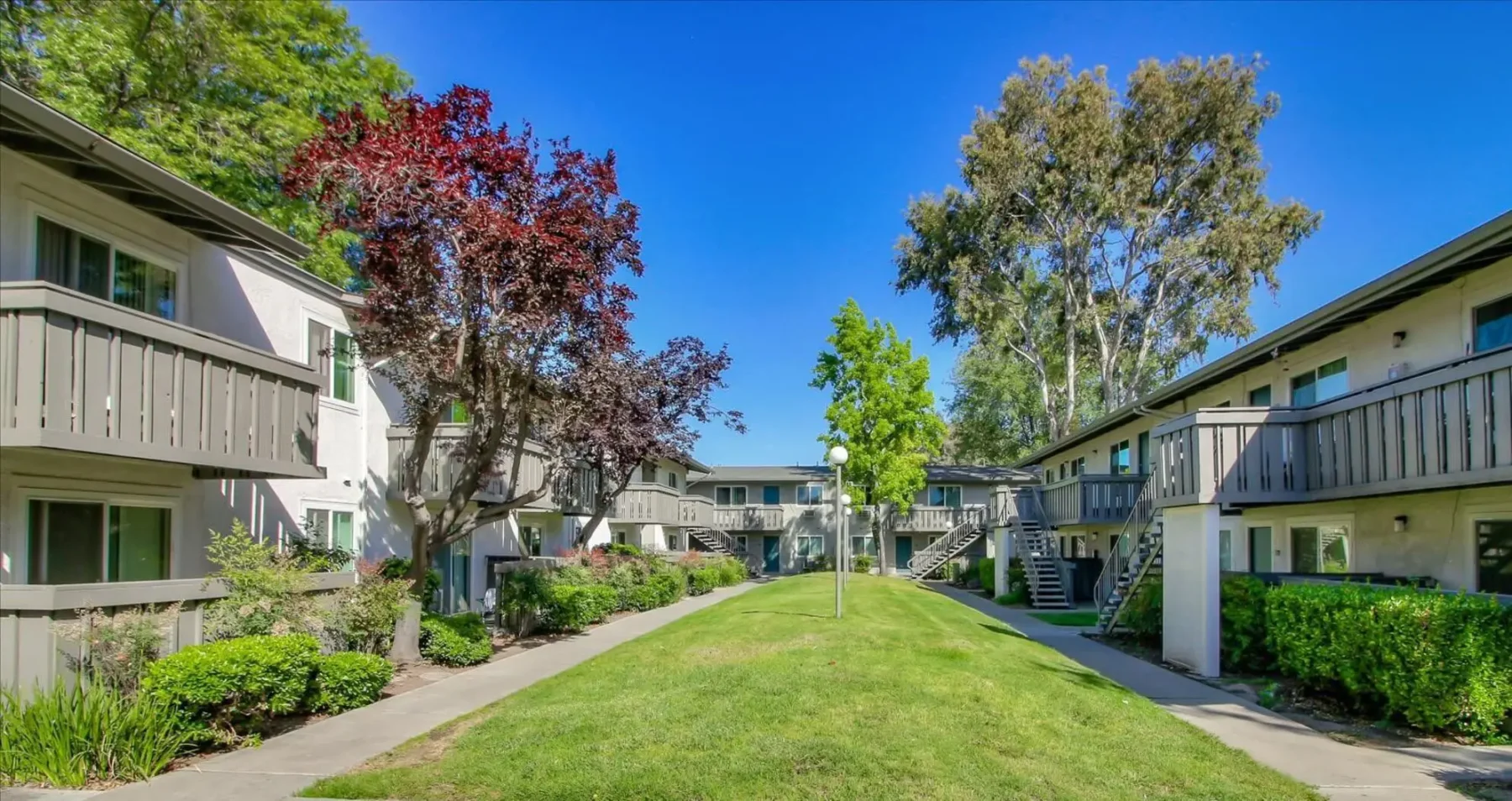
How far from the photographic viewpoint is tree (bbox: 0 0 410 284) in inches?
729

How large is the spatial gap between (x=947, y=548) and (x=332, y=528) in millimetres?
29838

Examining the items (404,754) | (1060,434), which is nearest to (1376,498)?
(404,754)

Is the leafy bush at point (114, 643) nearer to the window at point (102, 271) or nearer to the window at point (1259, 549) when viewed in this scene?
the window at point (102, 271)

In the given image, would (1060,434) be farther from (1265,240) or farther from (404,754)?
(404,754)

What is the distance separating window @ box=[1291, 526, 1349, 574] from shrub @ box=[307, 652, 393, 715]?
13603 millimetres

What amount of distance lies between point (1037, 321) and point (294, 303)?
33.6 metres

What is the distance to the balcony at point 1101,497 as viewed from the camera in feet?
79.3

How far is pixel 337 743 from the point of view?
28.4ft

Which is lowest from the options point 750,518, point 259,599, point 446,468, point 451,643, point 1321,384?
point 750,518

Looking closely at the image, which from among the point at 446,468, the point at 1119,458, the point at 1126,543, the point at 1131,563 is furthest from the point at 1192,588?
the point at 1119,458

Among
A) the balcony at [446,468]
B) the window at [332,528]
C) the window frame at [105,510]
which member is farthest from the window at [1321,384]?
the window frame at [105,510]

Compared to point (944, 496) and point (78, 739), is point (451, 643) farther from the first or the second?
point (944, 496)

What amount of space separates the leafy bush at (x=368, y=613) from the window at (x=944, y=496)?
36.0 meters

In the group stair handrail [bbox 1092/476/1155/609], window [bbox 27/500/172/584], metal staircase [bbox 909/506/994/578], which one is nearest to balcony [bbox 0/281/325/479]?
window [bbox 27/500/172/584]
